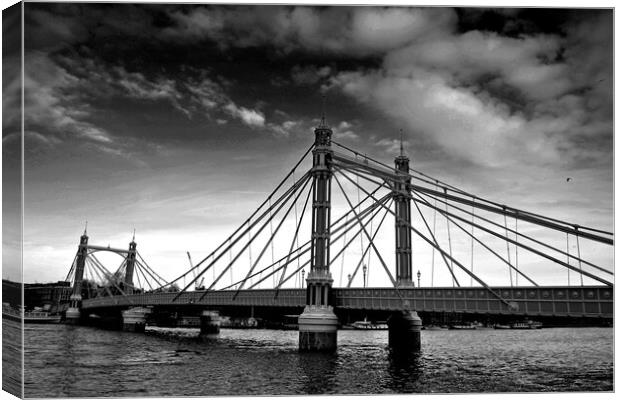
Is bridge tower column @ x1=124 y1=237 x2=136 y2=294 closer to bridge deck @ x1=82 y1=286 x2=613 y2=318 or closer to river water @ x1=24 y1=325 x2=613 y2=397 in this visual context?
bridge deck @ x1=82 y1=286 x2=613 y2=318

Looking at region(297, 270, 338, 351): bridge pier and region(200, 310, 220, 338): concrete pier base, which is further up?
region(297, 270, 338, 351): bridge pier

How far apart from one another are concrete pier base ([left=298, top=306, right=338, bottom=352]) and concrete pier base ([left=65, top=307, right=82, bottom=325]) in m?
76.0

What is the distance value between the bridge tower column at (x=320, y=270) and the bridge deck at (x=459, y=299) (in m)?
1.88

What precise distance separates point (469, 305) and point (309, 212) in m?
19.9

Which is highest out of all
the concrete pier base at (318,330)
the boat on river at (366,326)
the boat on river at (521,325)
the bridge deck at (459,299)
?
the bridge deck at (459,299)

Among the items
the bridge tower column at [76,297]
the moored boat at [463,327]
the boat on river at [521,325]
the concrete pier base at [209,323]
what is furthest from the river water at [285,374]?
the boat on river at [521,325]

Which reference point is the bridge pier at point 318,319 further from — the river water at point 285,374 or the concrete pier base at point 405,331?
the concrete pier base at point 405,331

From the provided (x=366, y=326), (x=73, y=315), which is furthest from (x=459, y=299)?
(x=73, y=315)

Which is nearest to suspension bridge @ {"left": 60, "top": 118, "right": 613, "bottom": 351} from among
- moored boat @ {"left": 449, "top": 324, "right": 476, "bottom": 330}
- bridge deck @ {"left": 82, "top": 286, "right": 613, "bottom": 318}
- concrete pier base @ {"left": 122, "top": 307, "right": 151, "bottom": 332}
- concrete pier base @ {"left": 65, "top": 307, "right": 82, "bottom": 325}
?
bridge deck @ {"left": 82, "top": 286, "right": 613, "bottom": 318}

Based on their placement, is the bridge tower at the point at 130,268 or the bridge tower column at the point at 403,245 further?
the bridge tower at the point at 130,268

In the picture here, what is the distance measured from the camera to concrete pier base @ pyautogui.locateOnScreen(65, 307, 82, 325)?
111 metres

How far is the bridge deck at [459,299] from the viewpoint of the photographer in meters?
32.9

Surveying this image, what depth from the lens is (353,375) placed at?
35406 mm

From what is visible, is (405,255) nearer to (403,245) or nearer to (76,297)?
(403,245)
